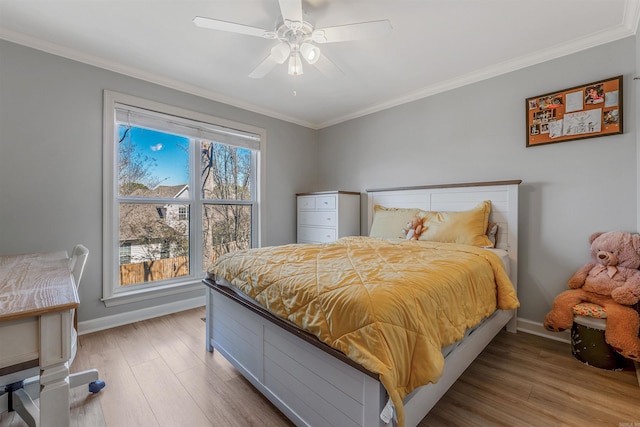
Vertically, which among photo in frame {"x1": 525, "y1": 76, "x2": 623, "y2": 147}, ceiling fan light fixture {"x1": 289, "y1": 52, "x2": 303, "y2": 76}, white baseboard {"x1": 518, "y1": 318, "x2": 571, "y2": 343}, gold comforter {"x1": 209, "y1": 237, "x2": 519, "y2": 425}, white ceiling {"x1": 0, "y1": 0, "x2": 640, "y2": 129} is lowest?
white baseboard {"x1": 518, "y1": 318, "x2": 571, "y2": 343}

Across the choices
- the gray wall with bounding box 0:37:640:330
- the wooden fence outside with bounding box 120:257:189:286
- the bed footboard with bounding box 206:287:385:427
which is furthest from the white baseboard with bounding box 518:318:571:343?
the wooden fence outside with bounding box 120:257:189:286

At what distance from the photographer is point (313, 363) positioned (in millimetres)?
1205

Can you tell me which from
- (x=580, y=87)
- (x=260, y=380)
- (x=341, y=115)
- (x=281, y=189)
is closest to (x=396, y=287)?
(x=260, y=380)

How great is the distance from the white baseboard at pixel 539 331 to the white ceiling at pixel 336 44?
89.7 inches

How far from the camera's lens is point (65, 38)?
2146 mm

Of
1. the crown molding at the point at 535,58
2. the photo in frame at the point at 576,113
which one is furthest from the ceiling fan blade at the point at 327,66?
the photo in frame at the point at 576,113

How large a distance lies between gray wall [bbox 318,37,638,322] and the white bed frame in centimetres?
21

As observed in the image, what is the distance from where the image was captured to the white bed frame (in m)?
1.05

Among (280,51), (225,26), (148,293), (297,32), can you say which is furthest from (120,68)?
(148,293)

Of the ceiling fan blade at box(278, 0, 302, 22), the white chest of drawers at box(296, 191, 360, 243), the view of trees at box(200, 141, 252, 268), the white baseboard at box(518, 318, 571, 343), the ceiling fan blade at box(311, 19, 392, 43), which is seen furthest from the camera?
the white chest of drawers at box(296, 191, 360, 243)

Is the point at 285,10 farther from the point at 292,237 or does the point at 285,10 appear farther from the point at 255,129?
the point at 292,237

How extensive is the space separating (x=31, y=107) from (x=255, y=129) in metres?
2.02

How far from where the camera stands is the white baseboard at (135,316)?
95.0 inches

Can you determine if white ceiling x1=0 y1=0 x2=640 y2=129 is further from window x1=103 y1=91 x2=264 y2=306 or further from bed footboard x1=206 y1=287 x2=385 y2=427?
bed footboard x1=206 y1=287 x2=385 y2=427
